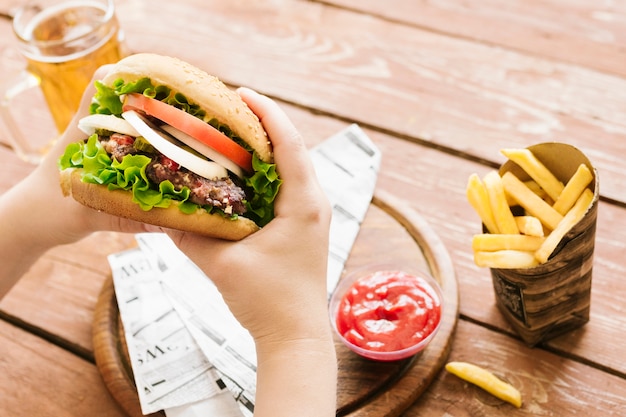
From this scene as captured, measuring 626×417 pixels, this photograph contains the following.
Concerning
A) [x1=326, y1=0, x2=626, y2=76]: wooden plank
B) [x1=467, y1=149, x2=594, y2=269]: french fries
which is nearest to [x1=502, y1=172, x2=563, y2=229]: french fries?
[x1=467, y1=149, x2=594, y2=269]: french fries

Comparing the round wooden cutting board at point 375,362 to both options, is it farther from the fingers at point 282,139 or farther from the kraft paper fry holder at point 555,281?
the fingers at point 282,139

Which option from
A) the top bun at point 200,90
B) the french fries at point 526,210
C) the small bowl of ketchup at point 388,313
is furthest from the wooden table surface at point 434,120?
the top bun at point 200,90

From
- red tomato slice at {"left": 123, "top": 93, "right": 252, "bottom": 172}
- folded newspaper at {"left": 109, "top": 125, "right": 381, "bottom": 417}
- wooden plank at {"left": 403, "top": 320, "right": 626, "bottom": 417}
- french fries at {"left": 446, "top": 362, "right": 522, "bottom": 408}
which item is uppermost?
red tomato slice at {"left": 123, "top": 93, "right": 252, "bottom": 172}

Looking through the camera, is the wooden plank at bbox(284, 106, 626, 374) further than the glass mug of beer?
No

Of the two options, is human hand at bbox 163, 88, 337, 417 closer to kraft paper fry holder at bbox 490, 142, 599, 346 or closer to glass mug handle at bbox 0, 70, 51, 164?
kraft paper fry holder at bbox 490, 142, 599, 346

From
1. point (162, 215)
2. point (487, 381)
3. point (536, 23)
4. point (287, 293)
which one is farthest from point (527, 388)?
point (536, 23)

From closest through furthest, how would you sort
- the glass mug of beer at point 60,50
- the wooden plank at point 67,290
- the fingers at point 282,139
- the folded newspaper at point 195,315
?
1. the fingers at point 282,139
2. the folded newspaper at point 195,315
3. the wooden plank at point 67,290
4. the glass mug of beer at point 60,50

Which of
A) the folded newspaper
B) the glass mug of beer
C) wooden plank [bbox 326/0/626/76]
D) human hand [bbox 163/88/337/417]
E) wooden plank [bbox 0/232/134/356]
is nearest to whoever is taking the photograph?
human hand [bbox 163/88/337/417]

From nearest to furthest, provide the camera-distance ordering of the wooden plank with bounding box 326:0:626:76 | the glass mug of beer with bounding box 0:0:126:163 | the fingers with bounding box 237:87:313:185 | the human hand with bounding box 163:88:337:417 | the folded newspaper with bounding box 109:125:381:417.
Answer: the human hand with bounding box 163:88:337:417 < the fingers with bounding box 237:87:313:185 < the folded newspaper with bounding box 109:125:381:417 < the glass mug of beer with bounding box 0:0:126:163 < the wooden plank with bounding box 326:0:626:76
